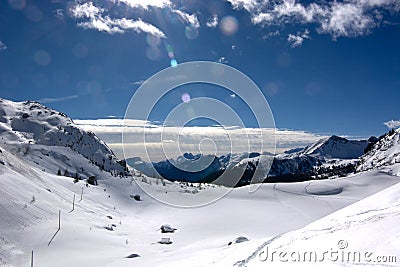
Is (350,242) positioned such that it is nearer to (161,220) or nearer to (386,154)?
(161,220)

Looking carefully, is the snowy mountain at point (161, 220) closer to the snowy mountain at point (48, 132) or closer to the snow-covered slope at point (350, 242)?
the snow-covered slope at point (350, 242)

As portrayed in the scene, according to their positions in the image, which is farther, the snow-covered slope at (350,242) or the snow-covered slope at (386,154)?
the snow-covered slope at (386,154)

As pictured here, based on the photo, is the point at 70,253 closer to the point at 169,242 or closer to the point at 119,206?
the point at 169,242

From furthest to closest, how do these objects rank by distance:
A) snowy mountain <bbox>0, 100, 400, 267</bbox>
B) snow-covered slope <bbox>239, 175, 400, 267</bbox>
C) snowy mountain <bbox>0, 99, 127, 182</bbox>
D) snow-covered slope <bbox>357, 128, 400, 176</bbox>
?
snow-covered slope <bbox>357, 128, 400, 176</bbox> < snowy mountain <bbox>0, 99, 127, 182</bbox> < snowy mountain <bbox>0, 100, 400, 267</bbox> < snow-covered slope <bbox>239, 175, 400, 267</bbox>

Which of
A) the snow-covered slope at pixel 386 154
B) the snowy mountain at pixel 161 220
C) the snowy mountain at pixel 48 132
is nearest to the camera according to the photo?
the snowy mountain at pixel 161 220

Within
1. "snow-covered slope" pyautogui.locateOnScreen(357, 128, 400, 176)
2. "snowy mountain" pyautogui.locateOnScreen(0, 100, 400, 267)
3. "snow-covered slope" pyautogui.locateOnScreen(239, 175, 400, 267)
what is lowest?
"snow-covered slope" pyautogui.locateOnScreen(239, 175, 400, 267)

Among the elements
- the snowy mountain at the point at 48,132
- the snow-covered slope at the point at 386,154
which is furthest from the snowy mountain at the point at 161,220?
the snow-covered slope at the point at 386,154

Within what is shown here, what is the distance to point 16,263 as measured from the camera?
1705 centimetres

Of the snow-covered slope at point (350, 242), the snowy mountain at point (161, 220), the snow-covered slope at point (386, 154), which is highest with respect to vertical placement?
the snow-covered slope at point (386, 154)

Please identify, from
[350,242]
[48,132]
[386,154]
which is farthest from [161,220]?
[386,154]

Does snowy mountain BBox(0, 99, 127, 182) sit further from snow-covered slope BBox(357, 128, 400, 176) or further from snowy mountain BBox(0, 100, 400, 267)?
snow-covered slope BBox(357, 128, 400, 176)

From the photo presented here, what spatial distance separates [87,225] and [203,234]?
10.8 metres

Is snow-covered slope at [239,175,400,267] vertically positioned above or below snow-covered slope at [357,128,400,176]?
below

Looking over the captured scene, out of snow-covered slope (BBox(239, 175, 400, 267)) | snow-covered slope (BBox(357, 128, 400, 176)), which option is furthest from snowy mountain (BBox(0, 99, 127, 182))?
snow-covered slope (BBox(357, 128, 400, 176))
